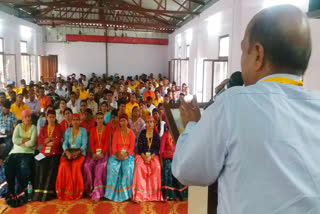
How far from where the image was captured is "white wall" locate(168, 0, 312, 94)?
14.6ft

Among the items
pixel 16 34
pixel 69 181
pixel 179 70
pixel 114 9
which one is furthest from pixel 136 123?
pixel 179 70

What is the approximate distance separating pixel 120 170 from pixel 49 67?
11652mm

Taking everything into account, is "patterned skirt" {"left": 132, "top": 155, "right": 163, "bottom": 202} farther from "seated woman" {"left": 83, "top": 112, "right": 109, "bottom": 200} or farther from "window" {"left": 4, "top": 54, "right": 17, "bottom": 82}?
"window" {"left": 4, "top": 54, "right": 17, "bottom": 82}

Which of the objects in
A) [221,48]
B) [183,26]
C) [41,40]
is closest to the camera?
[221,48]

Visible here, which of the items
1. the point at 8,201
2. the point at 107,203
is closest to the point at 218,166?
the point at 107,203

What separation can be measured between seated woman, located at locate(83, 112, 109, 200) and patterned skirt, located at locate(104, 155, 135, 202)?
3.9 inches

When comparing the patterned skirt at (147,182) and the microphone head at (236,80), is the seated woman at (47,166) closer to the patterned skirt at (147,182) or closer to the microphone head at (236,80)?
the patterned skirt at (147,182)

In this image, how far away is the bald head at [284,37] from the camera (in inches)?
25.7

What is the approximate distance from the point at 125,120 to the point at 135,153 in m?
0.53

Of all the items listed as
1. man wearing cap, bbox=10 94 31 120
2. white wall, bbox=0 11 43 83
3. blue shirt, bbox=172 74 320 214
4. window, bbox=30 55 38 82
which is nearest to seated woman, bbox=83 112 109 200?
man wearing cap, bbox=10 94 31 120

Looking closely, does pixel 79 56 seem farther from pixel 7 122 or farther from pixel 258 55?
pixel 258 55

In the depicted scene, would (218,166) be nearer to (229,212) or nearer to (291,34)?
(229,212)

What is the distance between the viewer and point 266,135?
0.60 m

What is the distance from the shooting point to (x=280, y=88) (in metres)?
0.65
